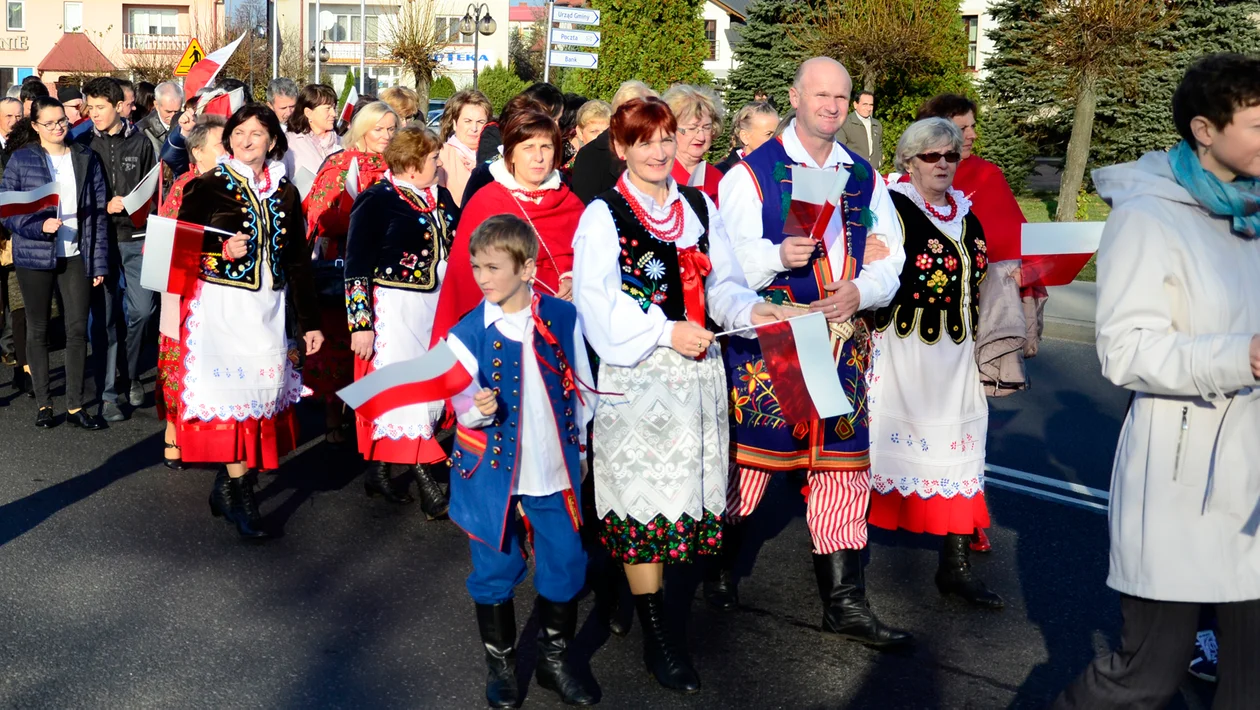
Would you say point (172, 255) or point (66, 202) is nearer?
point (172, 255)

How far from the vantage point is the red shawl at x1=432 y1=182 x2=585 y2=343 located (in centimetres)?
527

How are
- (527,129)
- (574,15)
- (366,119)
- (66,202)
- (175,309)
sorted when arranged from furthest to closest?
(574,15) < (66,202) < (366,119) < (175,309) < (527,129)

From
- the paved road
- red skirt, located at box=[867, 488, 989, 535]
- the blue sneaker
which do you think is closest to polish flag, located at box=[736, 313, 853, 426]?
the paved road

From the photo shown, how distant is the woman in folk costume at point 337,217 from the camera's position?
24.8 feet

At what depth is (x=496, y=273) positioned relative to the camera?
4.41m

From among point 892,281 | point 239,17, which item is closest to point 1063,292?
point 892,281

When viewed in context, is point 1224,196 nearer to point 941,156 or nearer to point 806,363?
point 806,363

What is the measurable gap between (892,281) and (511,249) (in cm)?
146

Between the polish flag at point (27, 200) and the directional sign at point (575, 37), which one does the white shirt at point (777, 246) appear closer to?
the polish flag at point (27, 200)

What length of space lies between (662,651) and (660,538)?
1.30 ft

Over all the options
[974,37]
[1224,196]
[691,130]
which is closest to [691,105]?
[691,130]

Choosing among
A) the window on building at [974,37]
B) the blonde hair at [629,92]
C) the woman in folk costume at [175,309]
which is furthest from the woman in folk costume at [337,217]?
the window on building at [974,37]

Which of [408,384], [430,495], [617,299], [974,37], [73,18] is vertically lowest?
[430,495]

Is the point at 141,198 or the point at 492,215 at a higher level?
the point at 492,215
